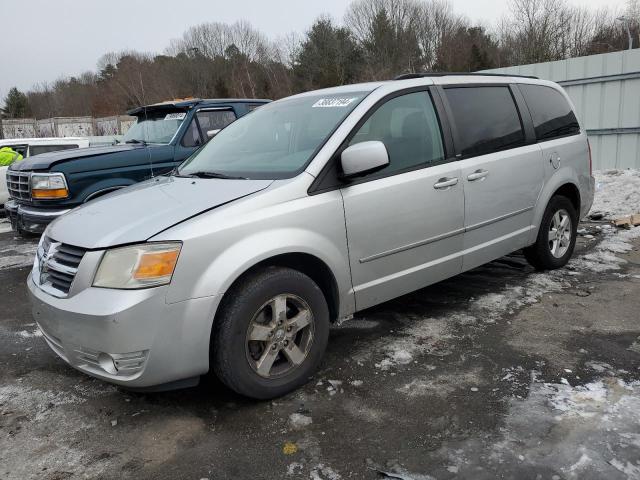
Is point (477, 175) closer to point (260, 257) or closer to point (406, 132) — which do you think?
point (406, 132)

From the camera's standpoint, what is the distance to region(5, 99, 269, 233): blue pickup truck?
20.1ft

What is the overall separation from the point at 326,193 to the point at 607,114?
9246mm

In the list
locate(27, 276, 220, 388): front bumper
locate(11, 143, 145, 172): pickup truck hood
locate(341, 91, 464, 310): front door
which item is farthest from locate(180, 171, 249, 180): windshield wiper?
locate(11, 143, 145, 172): pickup truck hood

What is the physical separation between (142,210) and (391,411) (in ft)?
5.78

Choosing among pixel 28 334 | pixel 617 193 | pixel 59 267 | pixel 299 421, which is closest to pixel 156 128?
pixel 28 334

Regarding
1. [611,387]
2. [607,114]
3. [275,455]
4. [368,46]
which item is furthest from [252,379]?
[368,46]

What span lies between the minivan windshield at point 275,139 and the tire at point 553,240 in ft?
7.61

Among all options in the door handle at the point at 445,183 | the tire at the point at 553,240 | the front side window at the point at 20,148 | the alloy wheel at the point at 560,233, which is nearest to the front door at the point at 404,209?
the door handle at the point at 445,183

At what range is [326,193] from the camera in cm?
324

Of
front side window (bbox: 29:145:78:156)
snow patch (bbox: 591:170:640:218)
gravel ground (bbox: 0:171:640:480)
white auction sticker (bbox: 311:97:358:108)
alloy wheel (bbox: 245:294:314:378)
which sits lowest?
snow patch (bbox: 591:170:640:218)

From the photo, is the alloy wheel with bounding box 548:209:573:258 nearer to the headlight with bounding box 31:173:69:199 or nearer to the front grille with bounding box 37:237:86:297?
the front grille with bounding box 37:237:86:297

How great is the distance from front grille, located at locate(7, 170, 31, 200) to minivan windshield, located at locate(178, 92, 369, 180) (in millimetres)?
3224

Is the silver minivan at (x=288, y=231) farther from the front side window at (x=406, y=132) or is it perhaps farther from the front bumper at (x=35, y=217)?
the front bumper at (x=35, y=217)

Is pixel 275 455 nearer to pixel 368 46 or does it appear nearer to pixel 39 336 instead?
pixel 39 336
